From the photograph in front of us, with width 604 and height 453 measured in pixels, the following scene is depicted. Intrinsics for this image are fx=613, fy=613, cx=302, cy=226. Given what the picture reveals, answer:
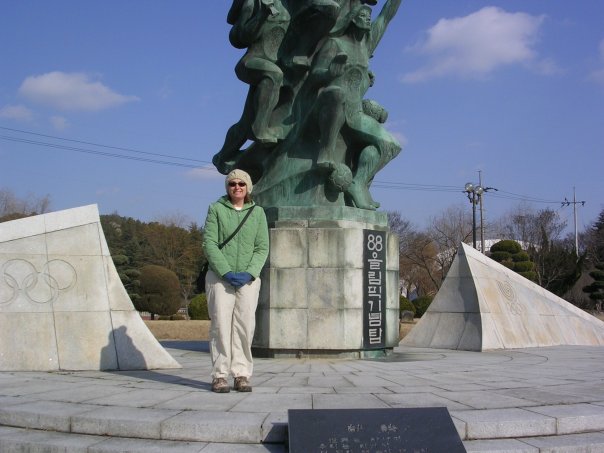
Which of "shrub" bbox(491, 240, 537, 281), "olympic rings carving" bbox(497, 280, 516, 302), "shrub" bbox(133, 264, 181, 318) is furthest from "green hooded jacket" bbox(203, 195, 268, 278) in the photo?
"shrub" bbox(491, 240, 537, 281)

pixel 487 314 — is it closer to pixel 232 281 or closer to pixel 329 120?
pixel 329 120

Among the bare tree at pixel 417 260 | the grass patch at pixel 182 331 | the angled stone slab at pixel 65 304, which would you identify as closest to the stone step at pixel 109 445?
the angled stone slab at pixel 65 304

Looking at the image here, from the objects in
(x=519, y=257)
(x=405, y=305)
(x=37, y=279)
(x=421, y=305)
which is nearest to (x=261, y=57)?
(x=37, y=279)

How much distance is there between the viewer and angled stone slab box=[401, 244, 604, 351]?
1074cm

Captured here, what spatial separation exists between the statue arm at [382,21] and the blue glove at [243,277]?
20.0ft

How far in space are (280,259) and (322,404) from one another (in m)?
4.14

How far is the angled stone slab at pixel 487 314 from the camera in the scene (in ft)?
35.2

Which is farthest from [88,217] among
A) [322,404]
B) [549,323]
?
[549,323]

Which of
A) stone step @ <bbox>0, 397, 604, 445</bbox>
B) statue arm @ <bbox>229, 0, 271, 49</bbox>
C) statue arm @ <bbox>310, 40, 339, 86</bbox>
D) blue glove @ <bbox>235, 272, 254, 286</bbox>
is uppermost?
statue arm @ <bbox>229, 0, 271, 49</bbox>

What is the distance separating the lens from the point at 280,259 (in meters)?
8.84

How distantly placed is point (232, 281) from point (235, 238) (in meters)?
0.41

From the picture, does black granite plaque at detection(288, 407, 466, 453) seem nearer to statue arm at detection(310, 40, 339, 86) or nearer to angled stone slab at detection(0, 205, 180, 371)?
Result: angled stone slab at detection(0, 205, 180, 371)

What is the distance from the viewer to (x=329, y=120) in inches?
364

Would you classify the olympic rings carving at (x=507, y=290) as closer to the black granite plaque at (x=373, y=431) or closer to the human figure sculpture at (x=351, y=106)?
the human figure sculpture at (x=351, y=106)
